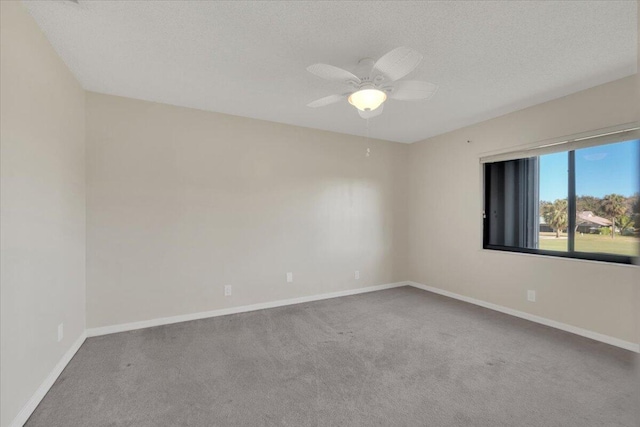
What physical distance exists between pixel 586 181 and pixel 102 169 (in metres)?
5.06

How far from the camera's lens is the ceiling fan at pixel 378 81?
5.87ft

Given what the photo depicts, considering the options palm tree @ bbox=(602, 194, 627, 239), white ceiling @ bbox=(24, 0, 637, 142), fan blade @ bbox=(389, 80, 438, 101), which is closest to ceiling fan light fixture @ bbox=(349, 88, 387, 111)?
fan blade @ bbox=(389, 80, 438, 101)

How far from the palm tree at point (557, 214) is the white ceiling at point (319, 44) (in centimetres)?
119

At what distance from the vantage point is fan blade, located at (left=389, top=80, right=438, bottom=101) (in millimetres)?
2020

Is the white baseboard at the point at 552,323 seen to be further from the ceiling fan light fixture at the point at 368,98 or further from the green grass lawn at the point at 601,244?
the ceiling fan light fixture at the point at 368,98

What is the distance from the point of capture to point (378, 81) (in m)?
2.14

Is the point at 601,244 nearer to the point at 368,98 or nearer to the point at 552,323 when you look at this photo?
the point at 552,323

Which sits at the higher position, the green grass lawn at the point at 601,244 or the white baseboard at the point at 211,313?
the green grass lawn at the point at 601,244

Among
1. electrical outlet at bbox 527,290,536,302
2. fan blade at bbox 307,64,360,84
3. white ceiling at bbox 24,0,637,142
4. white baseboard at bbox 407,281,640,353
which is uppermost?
white ceiling at bbox 24,0,637,142

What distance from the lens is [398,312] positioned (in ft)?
11.6

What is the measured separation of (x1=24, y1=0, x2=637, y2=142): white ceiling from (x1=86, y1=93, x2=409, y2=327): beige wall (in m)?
0.49

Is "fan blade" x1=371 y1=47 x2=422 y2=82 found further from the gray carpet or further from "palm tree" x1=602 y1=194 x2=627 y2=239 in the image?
"palm tree" x1=602 y1=194 x2=627 y2=239

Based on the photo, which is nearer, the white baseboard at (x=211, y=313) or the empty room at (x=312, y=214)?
the empty room at (x=312, y=214)

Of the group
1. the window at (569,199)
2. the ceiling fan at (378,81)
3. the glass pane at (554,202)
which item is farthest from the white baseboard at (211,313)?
the ceiling fan at (378,81)
